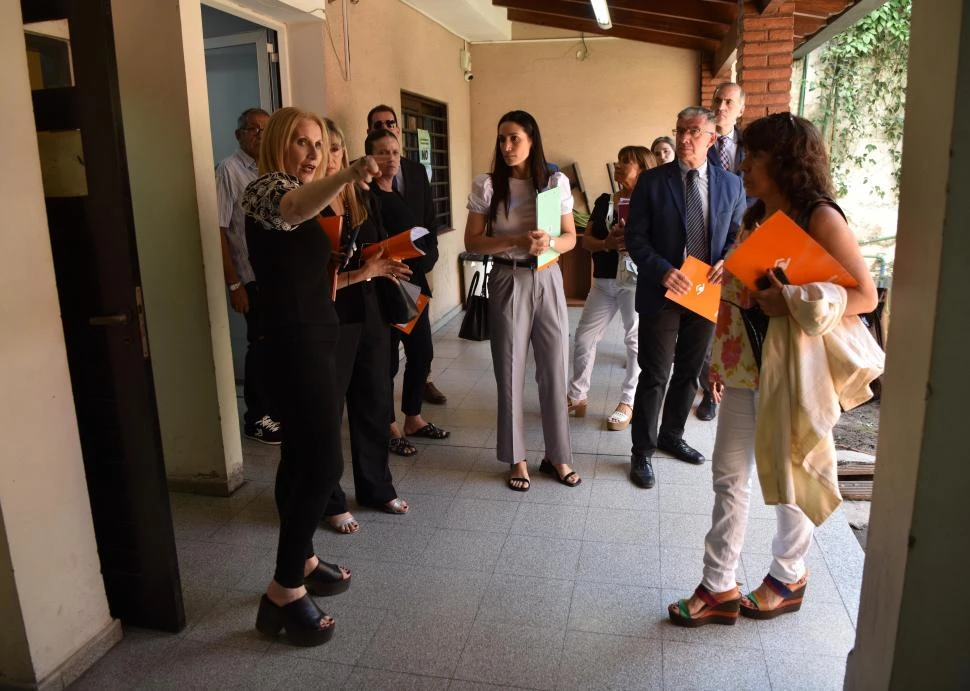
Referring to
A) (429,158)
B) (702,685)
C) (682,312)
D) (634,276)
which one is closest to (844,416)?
(634,276)

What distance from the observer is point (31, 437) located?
196 cm

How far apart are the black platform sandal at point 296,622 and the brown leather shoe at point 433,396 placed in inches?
97.3

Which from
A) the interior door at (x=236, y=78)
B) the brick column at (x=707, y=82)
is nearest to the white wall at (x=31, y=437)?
the interior door at (x=236, y=78)

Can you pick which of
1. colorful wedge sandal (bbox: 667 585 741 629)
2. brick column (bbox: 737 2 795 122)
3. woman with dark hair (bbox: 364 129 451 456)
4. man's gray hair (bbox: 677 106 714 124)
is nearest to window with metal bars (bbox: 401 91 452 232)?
woman with dark hair (bbox: 364 129 451 456)

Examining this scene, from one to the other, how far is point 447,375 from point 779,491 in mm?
3515

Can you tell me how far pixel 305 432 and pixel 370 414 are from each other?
89 cm

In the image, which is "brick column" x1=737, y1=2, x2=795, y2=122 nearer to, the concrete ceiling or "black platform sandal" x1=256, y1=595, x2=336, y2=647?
the concrete ceiling

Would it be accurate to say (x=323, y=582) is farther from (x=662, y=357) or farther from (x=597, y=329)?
(x=597, y=329)

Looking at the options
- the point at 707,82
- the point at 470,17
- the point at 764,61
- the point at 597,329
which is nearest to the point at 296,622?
the point at 597,329

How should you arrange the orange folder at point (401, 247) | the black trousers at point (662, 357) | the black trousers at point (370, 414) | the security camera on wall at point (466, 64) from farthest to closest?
the security camera on wall at point (466, 64), the black trousers at point (662, 357), the black trousers at point (370, 414), the orange folder at point (401, 247)

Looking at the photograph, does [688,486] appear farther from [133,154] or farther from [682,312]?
[133,154]

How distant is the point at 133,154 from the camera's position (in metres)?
3.14

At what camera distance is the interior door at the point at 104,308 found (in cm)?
200

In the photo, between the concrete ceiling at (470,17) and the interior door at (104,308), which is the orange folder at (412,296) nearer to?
the interior door at (104,308)
